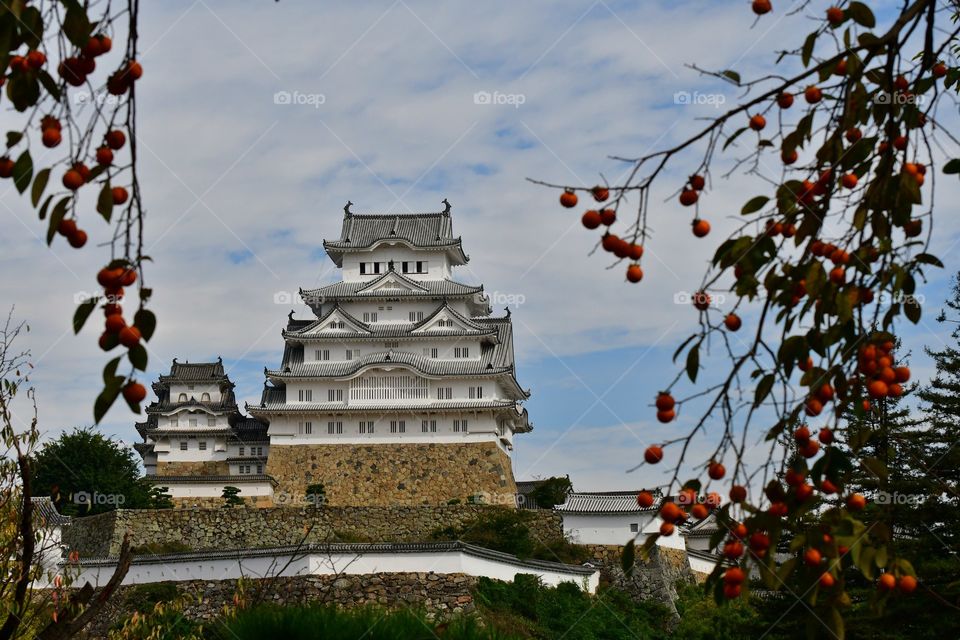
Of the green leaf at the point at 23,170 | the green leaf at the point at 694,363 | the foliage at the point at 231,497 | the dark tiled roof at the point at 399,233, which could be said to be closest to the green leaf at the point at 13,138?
the green leaf at the point at 23,170

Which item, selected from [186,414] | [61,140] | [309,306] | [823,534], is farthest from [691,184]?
[186,414]

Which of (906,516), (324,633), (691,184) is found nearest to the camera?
(691,184)

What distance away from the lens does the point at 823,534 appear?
3225 mm

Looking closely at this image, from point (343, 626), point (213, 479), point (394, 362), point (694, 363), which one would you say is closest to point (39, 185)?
point (694, 363)

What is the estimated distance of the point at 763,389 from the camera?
10.9 ft

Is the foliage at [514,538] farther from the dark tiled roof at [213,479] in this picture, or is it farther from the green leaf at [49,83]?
the green leaf at [49,83]

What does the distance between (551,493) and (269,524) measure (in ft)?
28.3

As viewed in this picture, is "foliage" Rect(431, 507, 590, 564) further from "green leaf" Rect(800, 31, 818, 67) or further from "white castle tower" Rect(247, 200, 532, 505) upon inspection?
"green leaf" Rect(800, 31, 818, 67)

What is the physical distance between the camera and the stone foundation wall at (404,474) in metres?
34.0

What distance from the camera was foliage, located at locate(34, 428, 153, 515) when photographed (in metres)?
32.6

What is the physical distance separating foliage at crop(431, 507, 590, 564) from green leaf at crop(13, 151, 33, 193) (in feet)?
72.7

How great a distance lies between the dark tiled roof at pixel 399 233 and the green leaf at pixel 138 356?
3411cm

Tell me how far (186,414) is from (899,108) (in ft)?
121

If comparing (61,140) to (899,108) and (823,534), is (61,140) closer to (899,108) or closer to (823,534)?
(823,534)
